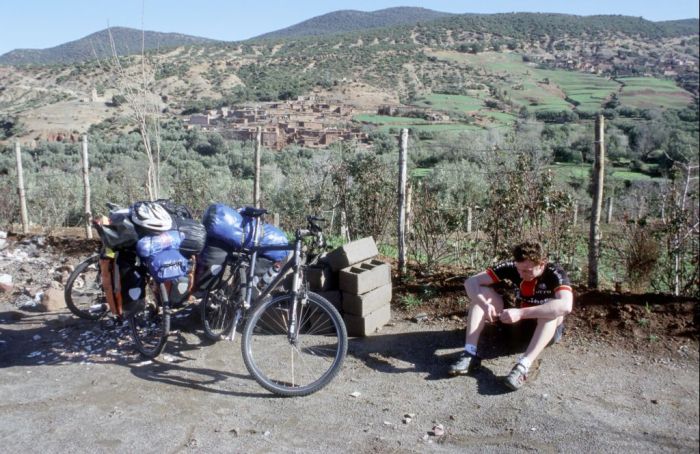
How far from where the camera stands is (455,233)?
6.90m

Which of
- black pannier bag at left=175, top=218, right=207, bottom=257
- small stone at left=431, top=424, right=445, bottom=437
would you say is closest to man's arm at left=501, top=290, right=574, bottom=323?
small stone at left=431, top=424, right=445, bottom=437

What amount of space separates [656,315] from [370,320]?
97.7 inches

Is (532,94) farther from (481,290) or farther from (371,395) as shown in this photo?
(371,395)

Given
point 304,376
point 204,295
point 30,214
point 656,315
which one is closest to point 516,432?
point 304,376

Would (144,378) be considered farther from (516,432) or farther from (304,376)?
(516,432)

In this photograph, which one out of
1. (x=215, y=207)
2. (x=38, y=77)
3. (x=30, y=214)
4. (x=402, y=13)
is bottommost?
(x=30, y=214)

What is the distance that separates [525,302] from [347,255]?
1.66m

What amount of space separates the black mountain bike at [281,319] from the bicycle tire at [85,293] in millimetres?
1745

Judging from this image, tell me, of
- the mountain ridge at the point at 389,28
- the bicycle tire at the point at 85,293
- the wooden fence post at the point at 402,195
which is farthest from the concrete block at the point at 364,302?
the mountain ridge at the point at 389,28

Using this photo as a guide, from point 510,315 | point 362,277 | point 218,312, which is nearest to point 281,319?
point 218,312

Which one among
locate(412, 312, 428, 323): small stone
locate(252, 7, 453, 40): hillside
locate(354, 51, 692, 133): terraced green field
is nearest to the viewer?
locate(354, 51, 692, 133): terraced green field

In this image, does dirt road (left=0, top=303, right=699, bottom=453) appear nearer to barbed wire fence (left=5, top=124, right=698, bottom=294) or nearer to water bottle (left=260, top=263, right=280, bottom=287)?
water bottle (left=260, top=263, right=280, bottom=287)

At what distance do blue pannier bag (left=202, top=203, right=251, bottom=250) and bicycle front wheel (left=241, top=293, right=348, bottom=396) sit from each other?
0.72m

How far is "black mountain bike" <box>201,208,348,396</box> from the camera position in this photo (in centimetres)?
428
